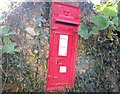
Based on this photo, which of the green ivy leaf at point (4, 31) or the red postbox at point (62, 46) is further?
the red postbox at point (62, 46)

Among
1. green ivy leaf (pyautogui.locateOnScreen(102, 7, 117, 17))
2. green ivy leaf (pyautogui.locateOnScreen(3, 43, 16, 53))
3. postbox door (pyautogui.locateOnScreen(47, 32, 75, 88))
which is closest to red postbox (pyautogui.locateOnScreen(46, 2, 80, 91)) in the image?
postbox door (pyautogui.locateOnScreen(47, 32, 75, 88))

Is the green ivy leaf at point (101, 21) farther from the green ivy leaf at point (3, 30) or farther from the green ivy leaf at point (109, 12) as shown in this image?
the green ivy leaf at point (3, 30)

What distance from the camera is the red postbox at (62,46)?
4.27 metres

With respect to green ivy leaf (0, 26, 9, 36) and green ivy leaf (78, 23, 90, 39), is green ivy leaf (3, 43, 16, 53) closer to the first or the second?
green ivy leaf (0, 26, 9, 36)

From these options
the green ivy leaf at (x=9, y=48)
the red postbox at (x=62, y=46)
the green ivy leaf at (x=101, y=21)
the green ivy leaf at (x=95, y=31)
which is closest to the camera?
the green ivy leaf at (x=9, y=48)

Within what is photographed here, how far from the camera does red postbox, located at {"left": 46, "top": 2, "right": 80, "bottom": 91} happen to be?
4.27 meters

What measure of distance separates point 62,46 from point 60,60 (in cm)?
26

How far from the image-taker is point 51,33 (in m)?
4.28

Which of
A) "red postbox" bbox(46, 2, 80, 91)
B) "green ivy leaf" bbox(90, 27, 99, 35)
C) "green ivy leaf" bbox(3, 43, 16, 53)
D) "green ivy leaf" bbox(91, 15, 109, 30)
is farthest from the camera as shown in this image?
"green ivy leaf" bbox(90, 27, 99, 35)

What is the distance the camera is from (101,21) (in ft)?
14.7

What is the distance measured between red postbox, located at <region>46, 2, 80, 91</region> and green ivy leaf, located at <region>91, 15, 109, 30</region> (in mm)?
324

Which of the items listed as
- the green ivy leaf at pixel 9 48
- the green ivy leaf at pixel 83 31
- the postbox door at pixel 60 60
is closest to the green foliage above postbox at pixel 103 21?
the green ivy leaf at pixel 83 31

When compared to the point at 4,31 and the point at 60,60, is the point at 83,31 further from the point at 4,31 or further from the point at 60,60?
the point at 4,31

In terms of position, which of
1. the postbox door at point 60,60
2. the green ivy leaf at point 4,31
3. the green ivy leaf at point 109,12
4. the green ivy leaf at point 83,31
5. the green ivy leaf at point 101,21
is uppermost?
the green ivy leaf at point 109,12
